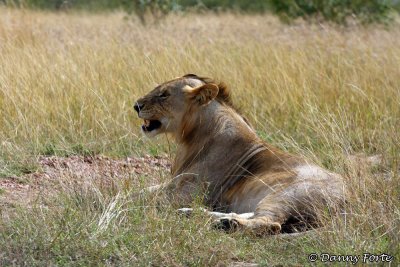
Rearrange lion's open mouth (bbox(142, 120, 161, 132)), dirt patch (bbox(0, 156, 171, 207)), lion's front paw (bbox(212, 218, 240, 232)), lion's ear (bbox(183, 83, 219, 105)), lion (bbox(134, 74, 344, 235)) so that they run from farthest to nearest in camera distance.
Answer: lion's open mouth (bbox(142, 120, 161, 132)) → lion's ear (bbox(183, 83, 219, 105)) → dirt patch (bbox(0, 156, 171, 207)) → lion (bbox(134, 74, 344, 235)) → lion's front paw (bbox(212, 218, 240, 232))

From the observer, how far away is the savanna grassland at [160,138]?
512 centimetres

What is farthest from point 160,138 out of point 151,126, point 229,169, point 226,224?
point 226,224

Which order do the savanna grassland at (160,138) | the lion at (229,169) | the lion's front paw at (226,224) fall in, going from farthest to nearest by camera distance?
the lion at (229,169) → the lion's front paw at (226,224) → the savanna grassland at (160,138)

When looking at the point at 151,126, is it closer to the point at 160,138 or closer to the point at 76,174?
the point at 76,174

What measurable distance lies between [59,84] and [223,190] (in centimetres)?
322

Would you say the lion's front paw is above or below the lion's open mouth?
below

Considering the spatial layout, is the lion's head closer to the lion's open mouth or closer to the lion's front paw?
the lion's open mouth

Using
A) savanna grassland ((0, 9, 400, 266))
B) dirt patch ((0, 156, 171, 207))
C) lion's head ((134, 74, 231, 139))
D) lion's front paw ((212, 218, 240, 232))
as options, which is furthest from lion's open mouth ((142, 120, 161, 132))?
lion's front paw ((212, 218, 240, 232))

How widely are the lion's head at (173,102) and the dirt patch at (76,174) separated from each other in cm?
34

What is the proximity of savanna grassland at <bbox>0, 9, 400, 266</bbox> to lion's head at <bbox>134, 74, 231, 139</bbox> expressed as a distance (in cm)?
15

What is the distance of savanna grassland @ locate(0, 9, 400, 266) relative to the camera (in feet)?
16.8

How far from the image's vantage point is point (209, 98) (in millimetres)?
6617

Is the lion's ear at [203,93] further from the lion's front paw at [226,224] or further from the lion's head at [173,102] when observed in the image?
the lion's front paw at [226,224]

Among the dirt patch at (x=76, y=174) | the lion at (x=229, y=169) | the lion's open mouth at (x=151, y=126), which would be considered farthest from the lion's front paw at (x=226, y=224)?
the lion's open mouth at (x=151, y=126)
